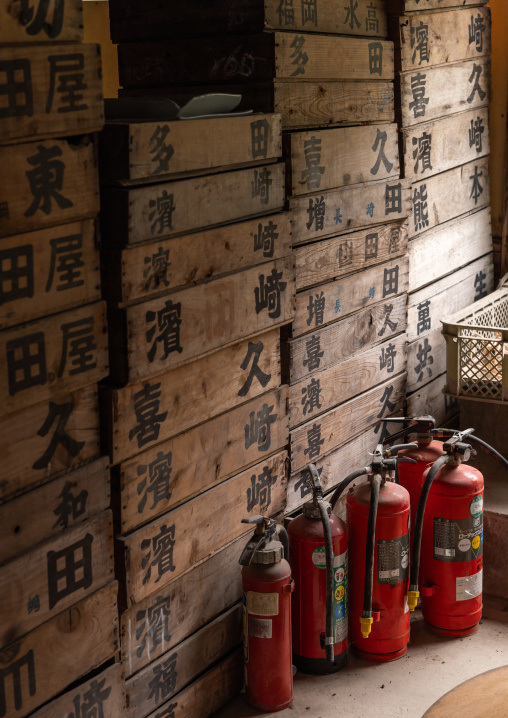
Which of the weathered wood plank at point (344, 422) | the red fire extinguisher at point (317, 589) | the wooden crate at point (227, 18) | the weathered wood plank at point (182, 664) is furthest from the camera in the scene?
the weathered wood plank at point (344, 422)

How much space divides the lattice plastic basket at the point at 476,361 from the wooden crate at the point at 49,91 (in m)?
2.15

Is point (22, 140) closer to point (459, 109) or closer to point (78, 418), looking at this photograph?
point (78, 418)

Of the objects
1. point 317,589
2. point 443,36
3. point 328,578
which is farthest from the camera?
point 443,36

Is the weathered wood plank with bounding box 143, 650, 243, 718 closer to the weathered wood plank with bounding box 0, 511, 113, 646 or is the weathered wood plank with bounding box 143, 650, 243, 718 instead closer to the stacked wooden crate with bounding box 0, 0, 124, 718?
the stacked wooden crate with bounding box 0, 0, 124, 718

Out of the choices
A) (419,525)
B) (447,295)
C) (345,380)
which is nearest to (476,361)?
(447,295)

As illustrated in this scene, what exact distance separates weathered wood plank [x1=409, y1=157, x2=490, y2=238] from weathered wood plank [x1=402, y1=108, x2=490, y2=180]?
46 mm

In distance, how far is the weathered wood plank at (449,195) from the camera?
4.22m

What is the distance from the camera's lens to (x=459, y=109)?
4.47 m

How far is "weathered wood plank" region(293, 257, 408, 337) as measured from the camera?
11.4 ft

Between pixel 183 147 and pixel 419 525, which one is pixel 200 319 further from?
pixel 419 525

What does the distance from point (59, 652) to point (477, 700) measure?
1.16 meters

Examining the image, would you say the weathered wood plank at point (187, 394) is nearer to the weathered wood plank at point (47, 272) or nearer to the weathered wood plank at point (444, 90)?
the weathered wood plank at point (47, 272)

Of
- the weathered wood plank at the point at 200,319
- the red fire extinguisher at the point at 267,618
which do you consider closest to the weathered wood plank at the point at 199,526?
the red fire extinguisher at the point at 267,618

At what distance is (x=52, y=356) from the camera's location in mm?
2334
